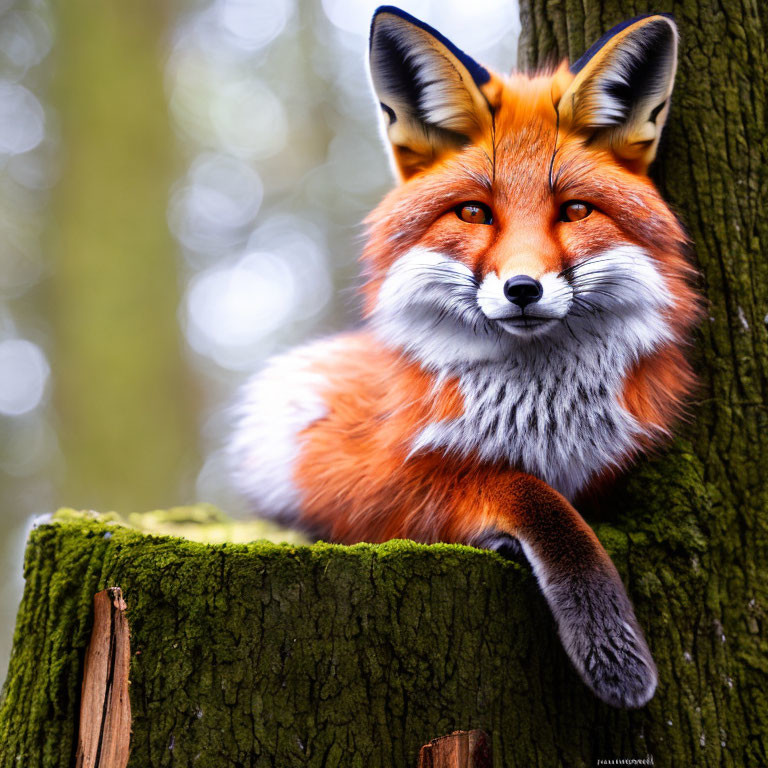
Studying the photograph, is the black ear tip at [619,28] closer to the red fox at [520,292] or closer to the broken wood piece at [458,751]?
the red fox at [520,292]

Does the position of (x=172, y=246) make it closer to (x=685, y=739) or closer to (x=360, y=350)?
(x=360, y=350)

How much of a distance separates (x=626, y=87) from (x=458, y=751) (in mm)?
1729

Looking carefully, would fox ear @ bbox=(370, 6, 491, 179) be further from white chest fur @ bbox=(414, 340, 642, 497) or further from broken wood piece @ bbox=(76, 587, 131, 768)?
broken wood piece @ bbox=(76, 587, 131, 768)

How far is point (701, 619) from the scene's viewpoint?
1.77 meters

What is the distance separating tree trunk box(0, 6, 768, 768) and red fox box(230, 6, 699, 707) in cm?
20

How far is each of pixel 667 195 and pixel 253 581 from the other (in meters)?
1.66


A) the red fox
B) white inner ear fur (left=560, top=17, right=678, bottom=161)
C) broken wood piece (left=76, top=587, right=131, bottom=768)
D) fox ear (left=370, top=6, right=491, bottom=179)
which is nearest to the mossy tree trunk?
the red fox

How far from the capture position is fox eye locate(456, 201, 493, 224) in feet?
6.08

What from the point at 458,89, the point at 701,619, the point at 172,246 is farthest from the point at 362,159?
the point at 701,619

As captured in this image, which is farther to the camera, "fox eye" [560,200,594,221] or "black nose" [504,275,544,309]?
"fox eye" [560,200,594,221]

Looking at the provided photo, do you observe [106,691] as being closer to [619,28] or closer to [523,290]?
[523,290]

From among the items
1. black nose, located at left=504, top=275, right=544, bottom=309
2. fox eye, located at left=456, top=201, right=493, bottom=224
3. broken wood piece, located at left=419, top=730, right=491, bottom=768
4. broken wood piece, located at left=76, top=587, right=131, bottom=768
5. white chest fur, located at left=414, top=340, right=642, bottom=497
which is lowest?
broken wood piece, located at left=419, top=730, right=491, bottom=768

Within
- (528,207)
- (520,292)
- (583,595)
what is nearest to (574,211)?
Answer: (528,207)

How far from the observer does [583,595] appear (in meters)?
1.57
